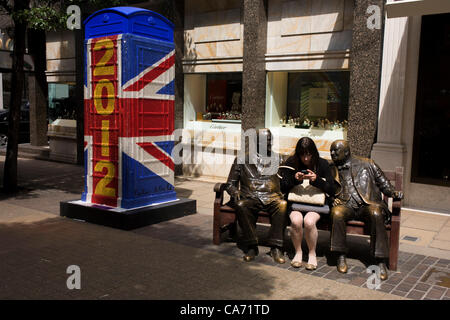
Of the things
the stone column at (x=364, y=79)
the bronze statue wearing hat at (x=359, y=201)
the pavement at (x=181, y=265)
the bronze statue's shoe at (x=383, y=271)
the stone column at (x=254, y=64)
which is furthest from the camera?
the stone column at (x=254, y=64)

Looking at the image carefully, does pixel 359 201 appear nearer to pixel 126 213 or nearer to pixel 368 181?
pixel 368 181

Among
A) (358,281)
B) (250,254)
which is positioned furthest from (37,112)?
(358,281)

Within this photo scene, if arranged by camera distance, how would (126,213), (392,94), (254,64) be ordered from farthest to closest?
(254,64) < (392,94) < (126,213)

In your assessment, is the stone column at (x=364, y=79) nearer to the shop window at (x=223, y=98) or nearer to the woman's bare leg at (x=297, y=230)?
the shop window at (x=223, y=98)

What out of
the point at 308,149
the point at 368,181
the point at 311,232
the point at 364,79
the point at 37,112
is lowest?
the point at 311,232

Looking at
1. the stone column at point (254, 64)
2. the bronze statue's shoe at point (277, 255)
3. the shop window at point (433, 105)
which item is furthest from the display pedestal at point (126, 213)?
the shop window at point (433, 105)

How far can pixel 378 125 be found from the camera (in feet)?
26.9

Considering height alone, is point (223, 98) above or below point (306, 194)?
above

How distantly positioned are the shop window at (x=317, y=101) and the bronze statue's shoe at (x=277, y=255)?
4.69m

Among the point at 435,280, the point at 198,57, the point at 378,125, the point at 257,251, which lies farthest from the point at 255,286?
the point at 198,57

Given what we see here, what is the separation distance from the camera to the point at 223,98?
442 inches

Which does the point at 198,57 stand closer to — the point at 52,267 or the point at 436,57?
the point at 436,57

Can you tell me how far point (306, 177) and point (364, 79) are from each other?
394 cm

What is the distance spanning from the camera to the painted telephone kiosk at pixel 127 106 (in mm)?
6566
